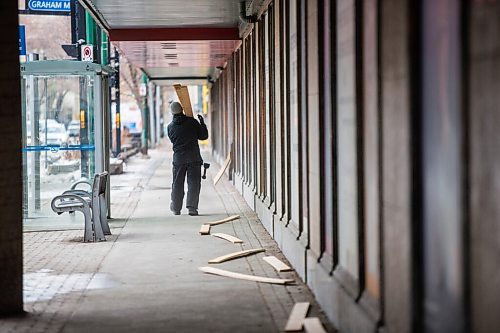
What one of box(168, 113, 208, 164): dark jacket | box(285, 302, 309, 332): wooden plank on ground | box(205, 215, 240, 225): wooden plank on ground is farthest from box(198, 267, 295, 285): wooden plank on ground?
box(168, 113, 208, 164): dark jacket

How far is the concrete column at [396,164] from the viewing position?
4.91 m

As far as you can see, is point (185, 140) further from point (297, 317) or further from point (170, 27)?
point (297, 317)

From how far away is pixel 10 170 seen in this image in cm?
773

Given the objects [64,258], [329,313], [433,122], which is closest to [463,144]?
[433,122]

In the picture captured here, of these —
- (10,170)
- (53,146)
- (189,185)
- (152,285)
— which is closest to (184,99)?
(189,185)

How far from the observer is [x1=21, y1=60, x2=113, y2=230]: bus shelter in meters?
14.1

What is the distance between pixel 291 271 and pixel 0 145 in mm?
3505

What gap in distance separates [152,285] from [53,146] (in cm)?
575

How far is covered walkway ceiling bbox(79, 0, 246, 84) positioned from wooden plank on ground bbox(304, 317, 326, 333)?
917 centimetres

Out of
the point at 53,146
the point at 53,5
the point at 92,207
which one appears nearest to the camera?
the point at 92,207

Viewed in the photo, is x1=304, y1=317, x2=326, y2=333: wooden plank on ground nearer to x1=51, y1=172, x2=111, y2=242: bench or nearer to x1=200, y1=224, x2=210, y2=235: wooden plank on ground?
x1=51, y1=172, x2=111, y2=242: bench

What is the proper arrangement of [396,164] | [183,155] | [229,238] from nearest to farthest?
[396,164] < [229,238] < [183,155]

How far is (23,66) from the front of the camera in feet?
44.9

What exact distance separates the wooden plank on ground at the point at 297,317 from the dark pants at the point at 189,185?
8096 millimetres
